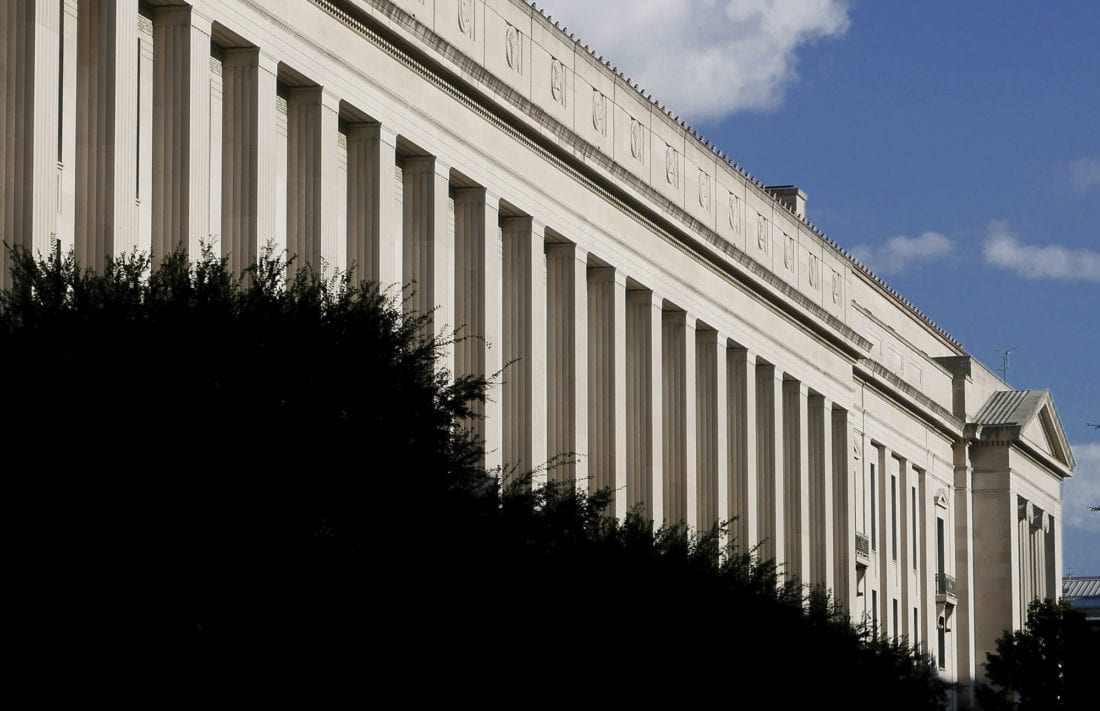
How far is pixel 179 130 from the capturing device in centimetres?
3559

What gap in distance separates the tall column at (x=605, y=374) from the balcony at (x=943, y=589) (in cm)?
3182

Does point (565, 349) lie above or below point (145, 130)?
below

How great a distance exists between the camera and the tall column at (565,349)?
49500 millimetres

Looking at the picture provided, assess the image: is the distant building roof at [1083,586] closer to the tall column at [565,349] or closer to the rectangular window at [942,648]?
the rectangular window at [942,648]

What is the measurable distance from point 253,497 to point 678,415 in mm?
30357

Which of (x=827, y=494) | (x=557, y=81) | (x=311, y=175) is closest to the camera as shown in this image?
(x=311, y=175)

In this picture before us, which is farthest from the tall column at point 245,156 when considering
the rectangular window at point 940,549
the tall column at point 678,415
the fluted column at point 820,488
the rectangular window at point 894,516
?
the rectangular window at point 940,549

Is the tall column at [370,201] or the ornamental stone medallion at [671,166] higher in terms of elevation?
the ornamental stone medallion at [671,166]

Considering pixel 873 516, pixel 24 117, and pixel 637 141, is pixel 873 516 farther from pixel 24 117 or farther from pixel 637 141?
pixel 24 117

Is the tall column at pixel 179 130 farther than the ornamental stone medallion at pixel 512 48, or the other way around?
the ornamental stone medallion at pixel 512 48

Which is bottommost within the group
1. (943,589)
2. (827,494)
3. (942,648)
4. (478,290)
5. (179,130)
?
(942,648)

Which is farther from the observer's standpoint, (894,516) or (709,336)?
(894,516)

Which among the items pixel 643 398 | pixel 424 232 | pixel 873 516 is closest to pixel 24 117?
pixel 424 232

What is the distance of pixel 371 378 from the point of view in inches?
1125
